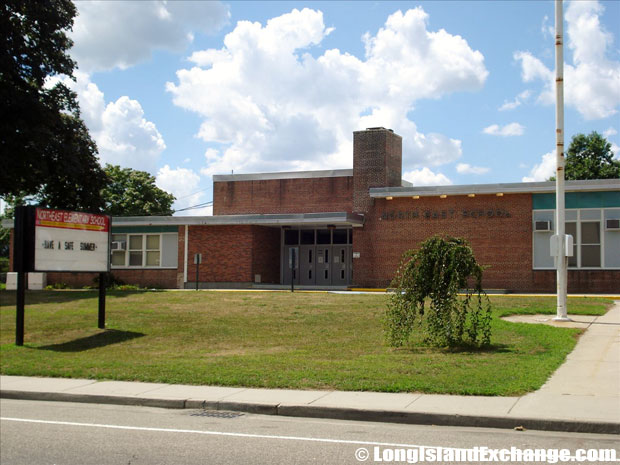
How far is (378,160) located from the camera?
36500 mm

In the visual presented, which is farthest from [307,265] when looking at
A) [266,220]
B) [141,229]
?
[141,229]

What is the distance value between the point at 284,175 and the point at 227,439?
1421 inches

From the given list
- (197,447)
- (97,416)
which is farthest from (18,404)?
(197,447)

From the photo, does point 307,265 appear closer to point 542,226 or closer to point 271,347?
point 542,226

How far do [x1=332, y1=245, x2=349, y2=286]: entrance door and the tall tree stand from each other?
13182 mm

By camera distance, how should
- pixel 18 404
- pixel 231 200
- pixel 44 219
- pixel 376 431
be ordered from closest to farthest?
pixel 376 431
pixel 18 404
pixel 44 219
pixel 231 200

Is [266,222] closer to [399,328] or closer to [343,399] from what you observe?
[399,328]

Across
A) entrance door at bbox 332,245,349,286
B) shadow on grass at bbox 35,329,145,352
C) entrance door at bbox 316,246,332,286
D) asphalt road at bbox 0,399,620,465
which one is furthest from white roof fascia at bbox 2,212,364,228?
asphalt road at bbox 0,399,620,465

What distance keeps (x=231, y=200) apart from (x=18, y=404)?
112 feet

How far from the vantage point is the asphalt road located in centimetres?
747

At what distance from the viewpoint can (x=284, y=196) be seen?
4381 cm

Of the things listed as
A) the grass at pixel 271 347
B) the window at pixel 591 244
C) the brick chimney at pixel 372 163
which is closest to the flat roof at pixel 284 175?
the brick chimney at pixel 372 163

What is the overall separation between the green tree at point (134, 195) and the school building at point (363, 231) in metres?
19.0

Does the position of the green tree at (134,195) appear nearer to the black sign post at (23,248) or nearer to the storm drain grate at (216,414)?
the black sign post at (23,248)
